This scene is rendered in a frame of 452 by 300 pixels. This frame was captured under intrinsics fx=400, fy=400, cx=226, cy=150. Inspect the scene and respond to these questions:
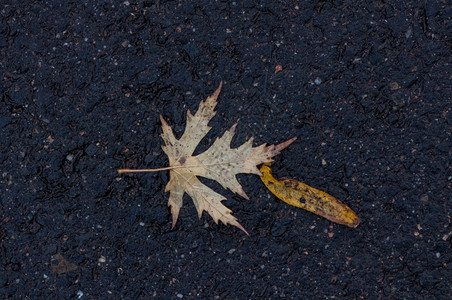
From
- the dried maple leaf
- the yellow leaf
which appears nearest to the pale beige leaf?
the dried maple leaf

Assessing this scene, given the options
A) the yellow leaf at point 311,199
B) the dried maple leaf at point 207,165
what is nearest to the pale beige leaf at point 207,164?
the dried maple leaf at point 207,165

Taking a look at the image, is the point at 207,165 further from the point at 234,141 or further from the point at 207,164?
the point at 234,141

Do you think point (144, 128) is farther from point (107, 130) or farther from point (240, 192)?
point (240, 192)

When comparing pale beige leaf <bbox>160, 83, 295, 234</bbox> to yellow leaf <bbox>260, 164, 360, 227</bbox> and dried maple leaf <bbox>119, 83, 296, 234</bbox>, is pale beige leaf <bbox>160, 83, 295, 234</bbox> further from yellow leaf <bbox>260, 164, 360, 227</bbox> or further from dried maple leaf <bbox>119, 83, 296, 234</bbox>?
yellow leaf <bbox>260, 164, 360, 227</bbox>

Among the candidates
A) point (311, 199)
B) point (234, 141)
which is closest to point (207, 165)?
point (234, 141)

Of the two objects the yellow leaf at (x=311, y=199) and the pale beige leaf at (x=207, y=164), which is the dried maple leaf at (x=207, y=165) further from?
the yellow leaf at (x=311, y=199)
